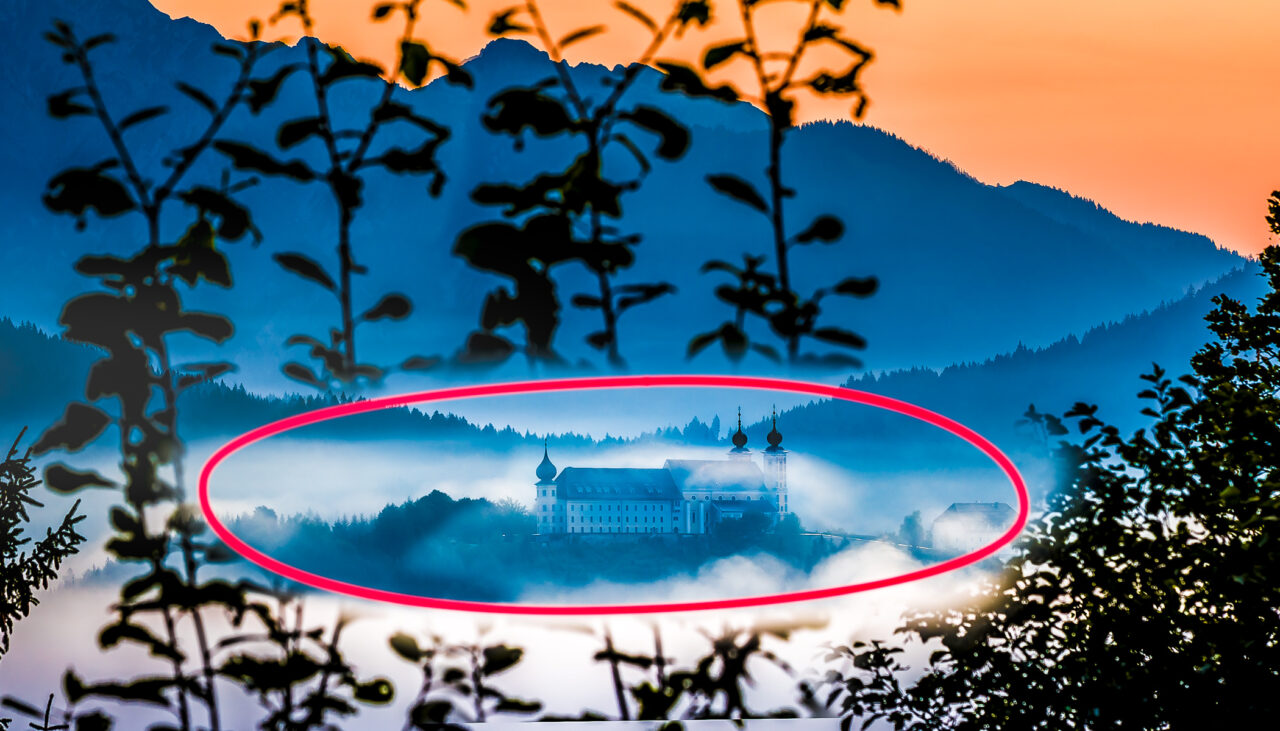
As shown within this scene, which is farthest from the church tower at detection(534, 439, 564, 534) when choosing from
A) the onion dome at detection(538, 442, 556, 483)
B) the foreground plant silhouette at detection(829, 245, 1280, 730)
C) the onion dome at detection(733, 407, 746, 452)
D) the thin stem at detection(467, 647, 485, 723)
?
the foreground plant silhouette at detection(829, 245, 1280, 730)

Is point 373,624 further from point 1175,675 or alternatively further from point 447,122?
point 1175,675

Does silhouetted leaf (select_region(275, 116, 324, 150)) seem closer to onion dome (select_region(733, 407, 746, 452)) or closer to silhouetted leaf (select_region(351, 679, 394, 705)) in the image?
silhouetted leaf (select_region(351, 679, 394, 705))

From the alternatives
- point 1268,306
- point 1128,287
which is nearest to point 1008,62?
point 1128,287

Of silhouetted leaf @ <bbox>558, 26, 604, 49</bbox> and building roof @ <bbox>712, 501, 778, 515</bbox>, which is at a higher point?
silhouetted leaf @ <bbox>558, 26, 604, 49</bbox>

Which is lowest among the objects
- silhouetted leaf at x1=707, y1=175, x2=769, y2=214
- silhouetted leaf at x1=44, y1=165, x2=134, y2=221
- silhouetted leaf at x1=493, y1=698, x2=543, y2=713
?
silhouetted leaf at x1=493, y1=698, x2=543, y2=713

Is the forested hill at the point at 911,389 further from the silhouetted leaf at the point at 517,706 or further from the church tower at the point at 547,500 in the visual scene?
the silhouetted leaf at the point at 517,706

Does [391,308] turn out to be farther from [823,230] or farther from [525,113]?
[823,230]

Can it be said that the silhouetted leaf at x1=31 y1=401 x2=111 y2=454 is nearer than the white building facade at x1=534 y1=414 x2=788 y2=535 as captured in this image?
Yes
